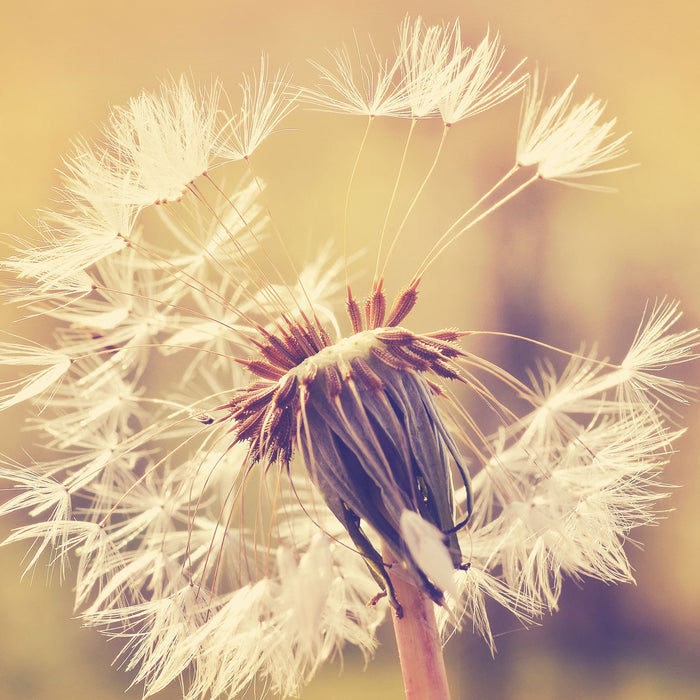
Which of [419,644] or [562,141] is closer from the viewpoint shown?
[419,644]

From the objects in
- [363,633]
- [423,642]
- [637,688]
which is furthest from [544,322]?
[423,642]

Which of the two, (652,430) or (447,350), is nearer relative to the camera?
(447,350)

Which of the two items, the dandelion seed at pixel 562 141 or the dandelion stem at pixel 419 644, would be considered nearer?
Answer: the dandelion stem at pixel 419 644

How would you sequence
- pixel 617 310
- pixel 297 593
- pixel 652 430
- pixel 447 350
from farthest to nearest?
1. pixel 617 310
2. pixel 652 430
3. pixel 447 350
4. pixel 297 593

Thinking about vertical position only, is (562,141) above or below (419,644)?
above

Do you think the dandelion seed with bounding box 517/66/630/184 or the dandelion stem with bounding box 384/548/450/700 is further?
the dandelion seed with bounding box 517/66/630/184

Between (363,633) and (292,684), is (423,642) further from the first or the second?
(363,633)

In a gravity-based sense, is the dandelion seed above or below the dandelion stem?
above

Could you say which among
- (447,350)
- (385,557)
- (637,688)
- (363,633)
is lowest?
(637,688)
